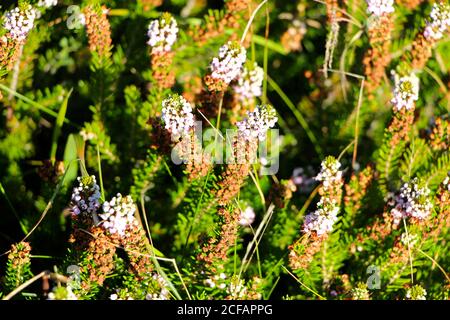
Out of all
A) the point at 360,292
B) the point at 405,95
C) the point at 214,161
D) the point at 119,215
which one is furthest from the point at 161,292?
the point at 405,95

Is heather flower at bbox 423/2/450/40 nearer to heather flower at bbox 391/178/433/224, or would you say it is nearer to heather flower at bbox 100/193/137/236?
heather flower at bbox 391/178/433/224

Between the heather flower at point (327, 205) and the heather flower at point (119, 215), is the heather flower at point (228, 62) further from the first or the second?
the heather flower at point (119, 215)

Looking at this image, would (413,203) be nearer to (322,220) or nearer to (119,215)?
(322,220)

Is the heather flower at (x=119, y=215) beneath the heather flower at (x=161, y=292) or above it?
above

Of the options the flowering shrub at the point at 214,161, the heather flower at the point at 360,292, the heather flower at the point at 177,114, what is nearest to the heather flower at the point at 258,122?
the flowering shrub at the point at 214,161

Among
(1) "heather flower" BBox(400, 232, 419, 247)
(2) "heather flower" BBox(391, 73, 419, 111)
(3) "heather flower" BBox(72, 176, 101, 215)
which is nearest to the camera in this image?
(3) "heather flower" BBox(72, 176, 101, 215)

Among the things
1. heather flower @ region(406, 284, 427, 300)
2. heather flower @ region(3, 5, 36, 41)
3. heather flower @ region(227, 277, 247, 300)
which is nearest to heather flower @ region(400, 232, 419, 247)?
heather flower @ region(406, 284, 427, 300)

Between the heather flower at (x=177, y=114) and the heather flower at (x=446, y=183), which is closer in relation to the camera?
the heather flower at (x=177, y=114)
